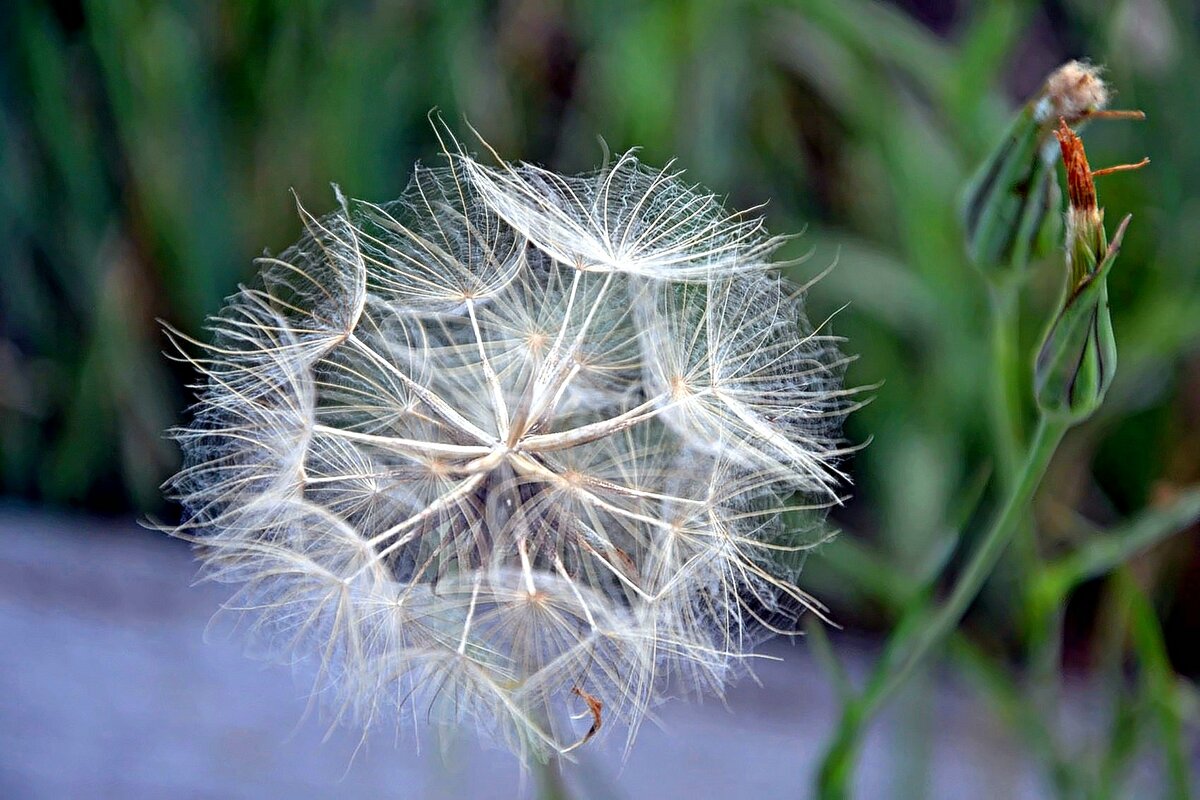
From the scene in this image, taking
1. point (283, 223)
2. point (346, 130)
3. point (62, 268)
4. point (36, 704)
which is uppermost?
point (346, 130)

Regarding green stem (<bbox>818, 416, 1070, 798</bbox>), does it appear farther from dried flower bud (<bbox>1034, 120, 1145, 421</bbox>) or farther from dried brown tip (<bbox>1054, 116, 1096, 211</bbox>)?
dried brown tip (<bbox>1054, 116, 1096, 211</bbox>)

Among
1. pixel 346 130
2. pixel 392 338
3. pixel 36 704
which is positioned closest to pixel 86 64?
pixel 346 130

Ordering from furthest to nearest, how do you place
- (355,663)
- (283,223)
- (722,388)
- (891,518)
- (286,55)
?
(283,223) → (286,55) → (891,518) → (722,388) → (355,663)

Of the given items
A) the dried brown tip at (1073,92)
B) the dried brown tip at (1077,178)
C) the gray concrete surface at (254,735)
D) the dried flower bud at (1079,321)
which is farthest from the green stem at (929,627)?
the gray concrete surface at (254,735)

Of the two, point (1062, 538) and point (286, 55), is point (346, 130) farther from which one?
point (1062, 538)

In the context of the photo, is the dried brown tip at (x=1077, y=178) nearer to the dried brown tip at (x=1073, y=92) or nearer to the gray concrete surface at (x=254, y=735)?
the dried brown tip at (x=1073, y=92)

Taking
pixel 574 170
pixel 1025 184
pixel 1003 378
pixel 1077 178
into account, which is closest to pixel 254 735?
pixel 574 170

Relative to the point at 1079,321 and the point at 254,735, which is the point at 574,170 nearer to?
the point at 254,735

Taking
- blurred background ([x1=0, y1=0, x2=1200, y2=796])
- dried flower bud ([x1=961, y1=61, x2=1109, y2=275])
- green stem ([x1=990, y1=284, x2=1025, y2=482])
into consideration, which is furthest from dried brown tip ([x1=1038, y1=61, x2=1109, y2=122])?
blurred background ([x1=0, y1=0, x2=1200, y2=796])
